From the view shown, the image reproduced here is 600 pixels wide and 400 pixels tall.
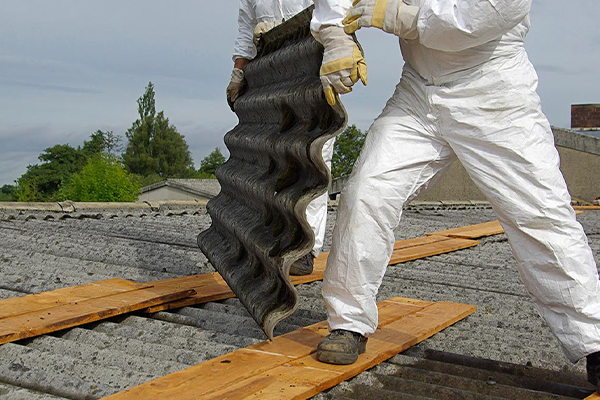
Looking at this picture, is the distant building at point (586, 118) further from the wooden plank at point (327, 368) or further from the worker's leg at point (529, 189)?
the worker's leg at point (529, 189)

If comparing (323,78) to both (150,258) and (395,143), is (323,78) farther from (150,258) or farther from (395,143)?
(150,258)

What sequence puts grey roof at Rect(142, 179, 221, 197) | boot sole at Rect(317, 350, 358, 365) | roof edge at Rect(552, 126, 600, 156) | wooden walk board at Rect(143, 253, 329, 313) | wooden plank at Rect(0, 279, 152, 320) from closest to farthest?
boot sole at Rect(317, 350, 358, 365), wooden plank at Rect(0, 279, 152, 320), wooden walk board at Rect(143, 253, 329, 313), roof edge at Rect(552, 126, 600, 156), grey roof at Rect(142, 179, 221, 197)

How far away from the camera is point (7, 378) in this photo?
7.09 ft

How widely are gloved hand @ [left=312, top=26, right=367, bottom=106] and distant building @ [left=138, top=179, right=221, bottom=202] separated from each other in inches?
1278

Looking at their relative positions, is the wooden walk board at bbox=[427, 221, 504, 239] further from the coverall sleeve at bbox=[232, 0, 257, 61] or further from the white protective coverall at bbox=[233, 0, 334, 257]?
the coverall sleeve at bbox=[232, 0, 257, 61]

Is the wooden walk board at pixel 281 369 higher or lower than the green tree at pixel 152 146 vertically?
lower

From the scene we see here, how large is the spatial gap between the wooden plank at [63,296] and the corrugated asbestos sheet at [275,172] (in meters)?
0.47

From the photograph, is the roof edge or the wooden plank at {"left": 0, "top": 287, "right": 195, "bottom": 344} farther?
the roof edge

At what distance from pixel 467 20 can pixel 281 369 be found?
131 cm

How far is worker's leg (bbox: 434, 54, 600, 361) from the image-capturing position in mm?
2336

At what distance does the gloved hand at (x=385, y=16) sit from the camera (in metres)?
2.37

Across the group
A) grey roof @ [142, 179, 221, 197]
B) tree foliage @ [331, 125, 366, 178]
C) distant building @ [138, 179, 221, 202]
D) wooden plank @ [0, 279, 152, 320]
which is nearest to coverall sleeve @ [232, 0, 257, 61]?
wooden plank @ [0, 279, 152, 320]

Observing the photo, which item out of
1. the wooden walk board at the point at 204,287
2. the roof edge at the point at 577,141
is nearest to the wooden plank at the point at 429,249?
the wooden walk board at the point at 204,287

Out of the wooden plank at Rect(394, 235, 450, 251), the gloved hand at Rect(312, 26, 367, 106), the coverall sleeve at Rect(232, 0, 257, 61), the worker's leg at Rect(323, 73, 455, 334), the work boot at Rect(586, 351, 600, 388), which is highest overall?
the coverall sleeve at Rect(232, 0, 257, 61)
